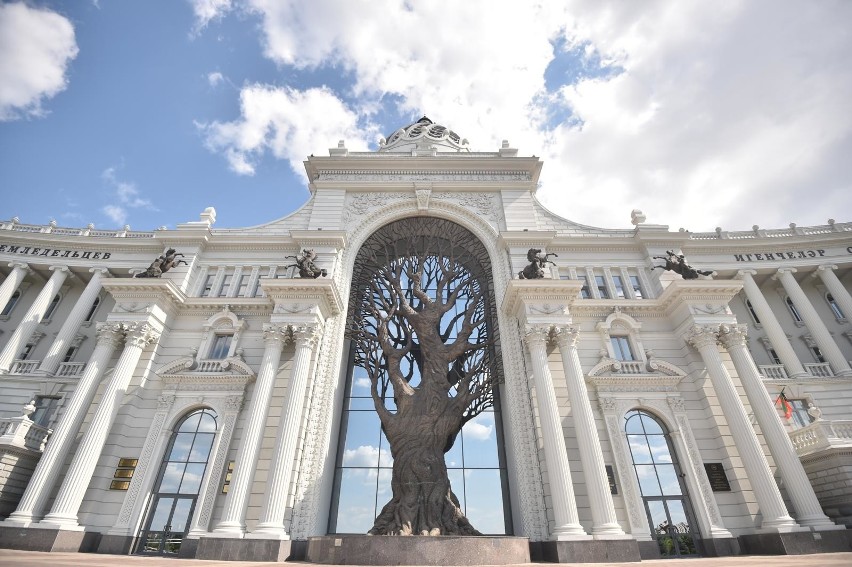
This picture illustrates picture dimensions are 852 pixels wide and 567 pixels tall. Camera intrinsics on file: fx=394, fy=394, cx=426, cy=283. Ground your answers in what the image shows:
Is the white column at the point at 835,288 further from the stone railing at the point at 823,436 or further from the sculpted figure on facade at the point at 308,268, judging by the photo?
the sculpted figure on facade at the point at 308,268

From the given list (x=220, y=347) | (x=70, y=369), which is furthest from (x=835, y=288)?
(x=70, y=369)

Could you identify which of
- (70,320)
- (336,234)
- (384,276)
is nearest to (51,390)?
(70,320)

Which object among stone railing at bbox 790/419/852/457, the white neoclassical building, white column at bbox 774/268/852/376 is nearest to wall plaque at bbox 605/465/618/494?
the white neoclassical building

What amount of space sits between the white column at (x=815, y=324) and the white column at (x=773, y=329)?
1241 millimetres

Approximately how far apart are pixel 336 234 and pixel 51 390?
1653 centimetres

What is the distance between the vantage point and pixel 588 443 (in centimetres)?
1507

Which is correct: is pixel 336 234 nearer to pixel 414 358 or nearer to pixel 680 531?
pixel 414 358

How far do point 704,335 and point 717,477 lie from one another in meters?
5.84

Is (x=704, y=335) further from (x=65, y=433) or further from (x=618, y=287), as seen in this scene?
(x=65, y=433)

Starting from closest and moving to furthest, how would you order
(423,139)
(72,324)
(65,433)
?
(65,433) < (72,324) < (423,139)

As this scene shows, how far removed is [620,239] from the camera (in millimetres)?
22531

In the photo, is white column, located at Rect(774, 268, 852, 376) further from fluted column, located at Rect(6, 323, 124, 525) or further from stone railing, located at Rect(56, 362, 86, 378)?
stone railing, located at Rect(56, 362, 86, 378)

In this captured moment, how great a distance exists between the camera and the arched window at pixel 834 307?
24312 millimetres

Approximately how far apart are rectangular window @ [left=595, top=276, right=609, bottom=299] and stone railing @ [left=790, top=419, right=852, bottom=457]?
31.9ft
